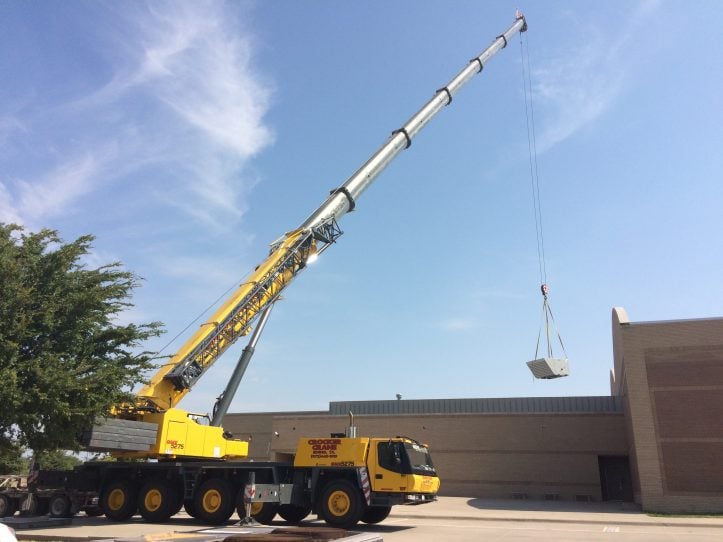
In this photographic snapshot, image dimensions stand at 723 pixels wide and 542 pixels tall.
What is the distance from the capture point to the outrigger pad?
65.0 feet

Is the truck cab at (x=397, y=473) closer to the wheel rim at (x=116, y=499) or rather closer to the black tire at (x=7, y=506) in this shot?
the wheel rim at (x=116, y=499)

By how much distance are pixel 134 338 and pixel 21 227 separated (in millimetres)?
4224

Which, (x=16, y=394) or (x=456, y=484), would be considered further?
(x=456, y=484)

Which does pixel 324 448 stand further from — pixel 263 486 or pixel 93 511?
pixel 93 511

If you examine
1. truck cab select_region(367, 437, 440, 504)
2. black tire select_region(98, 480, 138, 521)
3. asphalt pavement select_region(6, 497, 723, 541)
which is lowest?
asphalt pavement select_region(6, 497, 723, 541)

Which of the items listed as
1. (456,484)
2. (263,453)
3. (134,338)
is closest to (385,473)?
(134,338)

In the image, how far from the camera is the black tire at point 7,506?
58.7 ft

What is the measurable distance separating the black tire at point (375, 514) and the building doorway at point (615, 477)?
21.8 meters

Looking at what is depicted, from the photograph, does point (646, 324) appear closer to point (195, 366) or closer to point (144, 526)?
point (195, 366)

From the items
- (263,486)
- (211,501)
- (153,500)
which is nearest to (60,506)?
(153,500)

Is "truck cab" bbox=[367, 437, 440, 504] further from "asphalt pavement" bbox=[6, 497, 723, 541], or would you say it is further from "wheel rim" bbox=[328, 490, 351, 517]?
"asphalt pavement" bbox=[6, 497, 723, 541]

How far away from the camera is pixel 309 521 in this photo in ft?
60.3

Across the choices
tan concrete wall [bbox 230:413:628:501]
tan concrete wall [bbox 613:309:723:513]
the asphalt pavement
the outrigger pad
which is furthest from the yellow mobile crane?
tan concrete wall [bbox 230:413:628:501]

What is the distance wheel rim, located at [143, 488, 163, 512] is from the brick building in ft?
62.1
